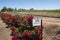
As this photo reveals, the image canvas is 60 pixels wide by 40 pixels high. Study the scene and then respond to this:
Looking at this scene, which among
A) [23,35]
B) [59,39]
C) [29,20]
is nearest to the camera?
[23,35]

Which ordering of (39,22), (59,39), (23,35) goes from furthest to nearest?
1. (59,39)
2. (23,35)
3. (39,22)

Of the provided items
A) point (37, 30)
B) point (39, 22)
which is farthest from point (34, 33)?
point (39, 22)

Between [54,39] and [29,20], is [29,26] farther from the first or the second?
[54,39]

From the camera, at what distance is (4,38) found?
1441 centimetres

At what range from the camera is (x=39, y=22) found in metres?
10.4

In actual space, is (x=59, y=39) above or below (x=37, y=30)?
below

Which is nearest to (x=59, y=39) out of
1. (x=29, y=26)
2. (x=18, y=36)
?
(x=29, y=26)

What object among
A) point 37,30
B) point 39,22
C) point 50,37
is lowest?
point 50,37

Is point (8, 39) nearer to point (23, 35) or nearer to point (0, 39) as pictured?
point (0, 39)

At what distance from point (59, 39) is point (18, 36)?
3311mm

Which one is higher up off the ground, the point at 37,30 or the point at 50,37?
the point at 37,30

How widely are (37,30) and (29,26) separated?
96.2 inches

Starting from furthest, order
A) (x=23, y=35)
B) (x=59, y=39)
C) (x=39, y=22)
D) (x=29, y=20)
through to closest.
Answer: (x=29, y=20), (x=59, y=39), (x=23, y=35), (x=39, y=22)

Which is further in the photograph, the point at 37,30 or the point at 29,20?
the point at 29,20
